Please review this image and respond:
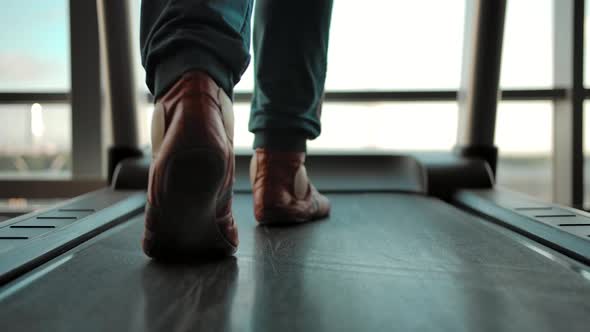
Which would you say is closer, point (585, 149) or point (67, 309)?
point (67, 309)

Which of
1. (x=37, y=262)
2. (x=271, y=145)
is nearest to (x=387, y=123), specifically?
(x=271, y=145)

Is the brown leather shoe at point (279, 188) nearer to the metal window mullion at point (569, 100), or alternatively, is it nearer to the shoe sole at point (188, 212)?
the shoe sole at point (188, 212)

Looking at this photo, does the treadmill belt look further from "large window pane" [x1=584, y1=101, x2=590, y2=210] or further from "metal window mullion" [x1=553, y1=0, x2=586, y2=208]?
"large window pane" [x1=584, y1=101, x2=590, y2=210]

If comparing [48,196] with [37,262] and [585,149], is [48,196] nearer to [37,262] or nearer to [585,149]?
[37,262]

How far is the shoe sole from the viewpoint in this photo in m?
0.55

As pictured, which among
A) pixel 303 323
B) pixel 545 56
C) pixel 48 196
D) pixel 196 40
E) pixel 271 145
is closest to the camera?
pixel 303 323

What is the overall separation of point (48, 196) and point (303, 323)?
6.64ft

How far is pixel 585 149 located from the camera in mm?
2133

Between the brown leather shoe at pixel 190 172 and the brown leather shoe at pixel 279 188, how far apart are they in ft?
0.83

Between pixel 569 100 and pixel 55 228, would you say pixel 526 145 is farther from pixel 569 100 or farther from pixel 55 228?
pixel 55 228

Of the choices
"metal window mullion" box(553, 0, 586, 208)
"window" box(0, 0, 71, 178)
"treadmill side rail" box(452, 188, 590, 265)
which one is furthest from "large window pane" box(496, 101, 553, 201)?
"window" box(0, 0, 71, 178)

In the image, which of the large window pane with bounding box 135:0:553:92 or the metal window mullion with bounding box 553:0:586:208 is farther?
the large window pane with bounding box 135:0:553:92

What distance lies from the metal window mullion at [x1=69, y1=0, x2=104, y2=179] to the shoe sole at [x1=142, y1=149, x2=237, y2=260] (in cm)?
164

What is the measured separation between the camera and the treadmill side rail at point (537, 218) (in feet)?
2.39
